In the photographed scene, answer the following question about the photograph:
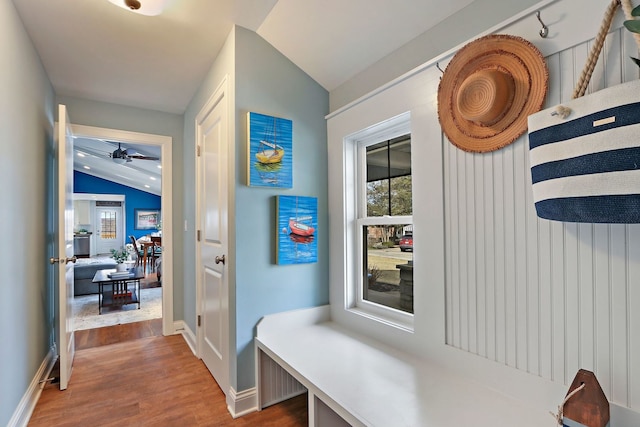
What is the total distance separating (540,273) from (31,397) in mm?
2879

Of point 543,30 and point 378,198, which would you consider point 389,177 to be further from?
point 543,30

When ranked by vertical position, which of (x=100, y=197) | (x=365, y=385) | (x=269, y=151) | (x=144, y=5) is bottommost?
(x=365, y=385)

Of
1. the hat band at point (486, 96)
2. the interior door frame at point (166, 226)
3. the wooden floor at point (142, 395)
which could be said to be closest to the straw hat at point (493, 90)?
the hat band at point (486, 96)

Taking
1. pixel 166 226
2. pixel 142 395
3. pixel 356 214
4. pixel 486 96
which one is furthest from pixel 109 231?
pixel 486 96

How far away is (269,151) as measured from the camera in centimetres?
201

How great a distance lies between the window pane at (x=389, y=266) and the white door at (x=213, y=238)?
0.94m

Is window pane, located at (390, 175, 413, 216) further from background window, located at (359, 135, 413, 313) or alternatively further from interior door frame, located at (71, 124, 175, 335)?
interior door frame, located at (71, 124, 175, 335)

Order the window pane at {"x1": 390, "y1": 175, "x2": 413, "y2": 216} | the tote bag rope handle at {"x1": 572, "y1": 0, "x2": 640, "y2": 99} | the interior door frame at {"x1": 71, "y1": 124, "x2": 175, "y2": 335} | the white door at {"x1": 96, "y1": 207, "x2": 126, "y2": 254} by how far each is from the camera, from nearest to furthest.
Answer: the tote bag rope handle at {"x1": 572, "y1": 0, "x2": 640, "y2": 99} < the window pane at {"x1": 390, "y1": 175, "x2": 413, "y2": 216} < the interior door frame at {"x1": 71, "y1": 124, "x2": 175, "y2": 335} < the white door at {"x1": 96, "y1": 207, "x2": 126, "y2": 254}

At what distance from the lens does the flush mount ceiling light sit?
170 cm

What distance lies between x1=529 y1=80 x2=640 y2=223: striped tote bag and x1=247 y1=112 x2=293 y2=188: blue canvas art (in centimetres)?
139

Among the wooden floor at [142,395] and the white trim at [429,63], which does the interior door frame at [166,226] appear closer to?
the wooden floor at [142,395]

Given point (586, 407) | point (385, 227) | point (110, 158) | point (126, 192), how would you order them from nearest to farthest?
1. point (586, 407)
2. point (385, 227)
3. point (110, 158)
4. point (126, 192)

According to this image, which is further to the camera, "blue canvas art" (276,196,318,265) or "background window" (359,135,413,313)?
"blue canvas art" (276,196,318,265)

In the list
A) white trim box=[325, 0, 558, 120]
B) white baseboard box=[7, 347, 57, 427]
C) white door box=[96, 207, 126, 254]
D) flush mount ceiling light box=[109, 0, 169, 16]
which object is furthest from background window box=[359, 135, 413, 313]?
white door box=[96, 207, 126, 254]
